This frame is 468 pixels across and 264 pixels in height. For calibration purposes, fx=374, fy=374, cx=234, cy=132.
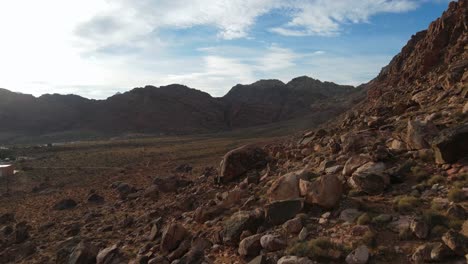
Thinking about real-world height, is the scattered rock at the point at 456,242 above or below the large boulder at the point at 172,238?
above

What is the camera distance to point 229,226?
9.08 metres

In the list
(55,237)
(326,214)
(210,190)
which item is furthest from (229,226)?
(55,237)

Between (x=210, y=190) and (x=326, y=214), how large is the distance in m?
7.67

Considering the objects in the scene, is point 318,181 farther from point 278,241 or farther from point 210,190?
point 210,190

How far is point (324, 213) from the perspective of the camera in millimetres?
8516

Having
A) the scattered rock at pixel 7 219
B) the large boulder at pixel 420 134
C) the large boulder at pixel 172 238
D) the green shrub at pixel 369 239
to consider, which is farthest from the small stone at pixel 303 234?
the scattered rock at pixel 7 219

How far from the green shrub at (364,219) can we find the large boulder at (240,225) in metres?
2.30

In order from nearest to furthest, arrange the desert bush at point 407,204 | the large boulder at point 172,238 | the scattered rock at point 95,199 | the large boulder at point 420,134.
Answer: the desert bush at point 407,204 < the large boulder at point 172,238 < the large boulder at point 420,134 < the scattered rock at point 95,199

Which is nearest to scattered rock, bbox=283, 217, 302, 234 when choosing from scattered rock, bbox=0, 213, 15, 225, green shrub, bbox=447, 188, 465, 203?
green shrub, bbox=447, 188, 465, 203

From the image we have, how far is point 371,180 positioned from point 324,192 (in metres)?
1.39

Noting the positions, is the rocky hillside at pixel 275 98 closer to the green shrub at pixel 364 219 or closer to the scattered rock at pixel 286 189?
the scattered rock at pixel 286 189

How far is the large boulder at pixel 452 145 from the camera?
887 cm

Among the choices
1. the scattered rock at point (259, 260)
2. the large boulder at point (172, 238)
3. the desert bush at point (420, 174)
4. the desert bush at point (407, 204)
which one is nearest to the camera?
the scattered rock at point (259, 260)

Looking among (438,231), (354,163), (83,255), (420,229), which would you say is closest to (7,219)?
(83,255)
